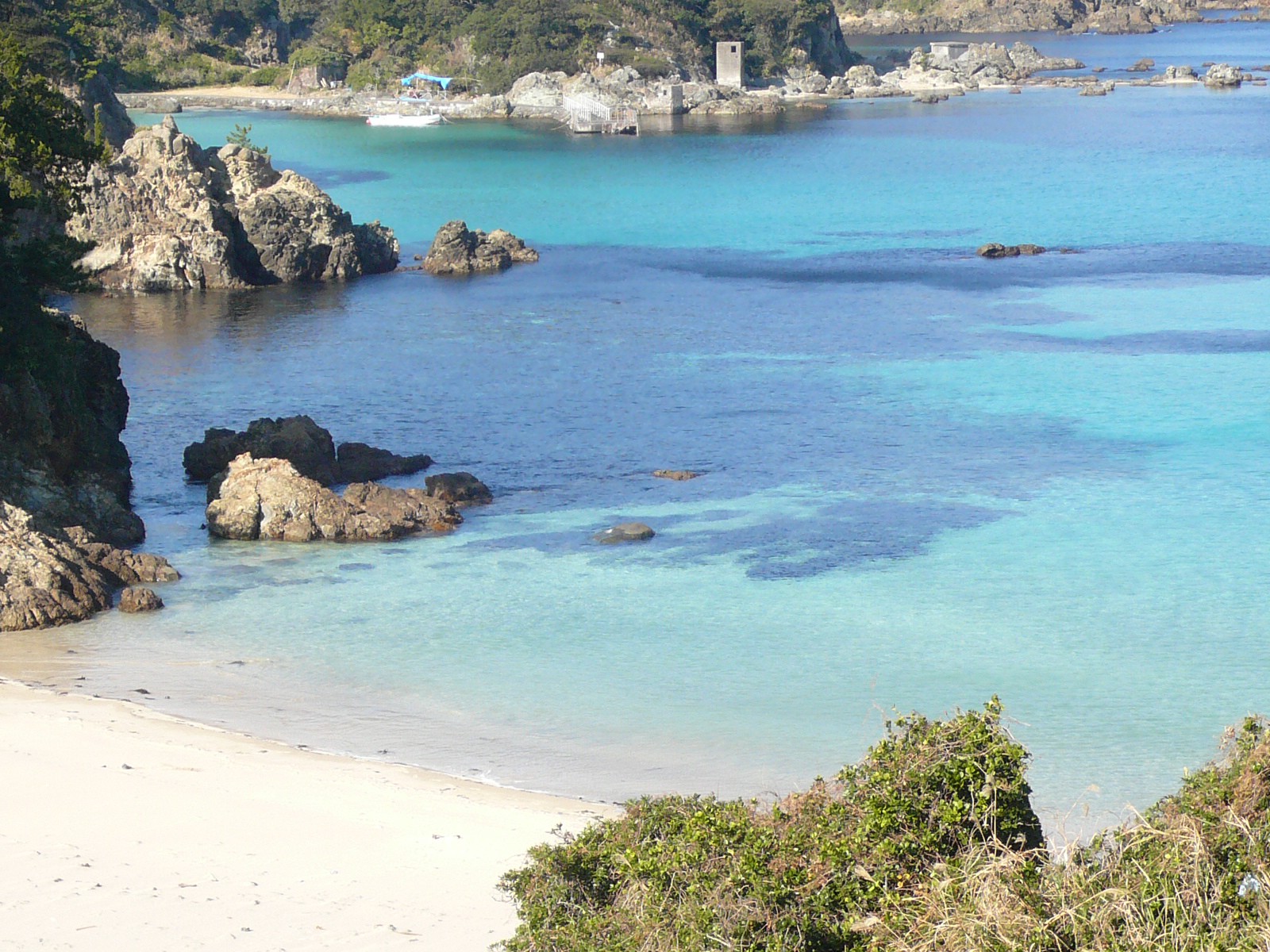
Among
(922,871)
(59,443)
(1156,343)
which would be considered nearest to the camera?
(922,871)

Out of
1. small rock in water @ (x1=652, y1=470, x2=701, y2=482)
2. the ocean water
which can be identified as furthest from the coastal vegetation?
small rock in water @ (x1=652, y1=470, x2=701, y2=482)

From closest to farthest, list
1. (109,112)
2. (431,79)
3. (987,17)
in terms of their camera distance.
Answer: (109,112) < (431,79) < (987,17)

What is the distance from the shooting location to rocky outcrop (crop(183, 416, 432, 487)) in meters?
26.2

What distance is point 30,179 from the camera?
25.3m

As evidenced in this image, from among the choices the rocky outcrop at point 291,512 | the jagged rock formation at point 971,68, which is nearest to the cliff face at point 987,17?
the jagged rock formation at point 971,68

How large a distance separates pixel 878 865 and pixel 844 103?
359 ft

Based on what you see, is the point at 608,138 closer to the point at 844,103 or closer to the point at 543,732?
the point at 844,103

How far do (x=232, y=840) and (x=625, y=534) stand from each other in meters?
11.8

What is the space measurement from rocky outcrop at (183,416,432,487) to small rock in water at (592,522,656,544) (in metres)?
5.44

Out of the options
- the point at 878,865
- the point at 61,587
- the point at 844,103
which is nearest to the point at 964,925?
the point at 878,865

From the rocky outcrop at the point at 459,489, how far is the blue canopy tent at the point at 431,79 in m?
93.6

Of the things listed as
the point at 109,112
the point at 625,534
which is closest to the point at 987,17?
the point at 109,112

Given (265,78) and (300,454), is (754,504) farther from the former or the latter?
(265,78)

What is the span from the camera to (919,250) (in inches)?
2030
